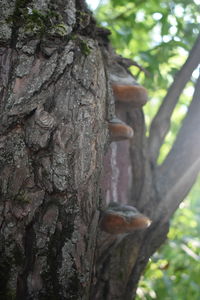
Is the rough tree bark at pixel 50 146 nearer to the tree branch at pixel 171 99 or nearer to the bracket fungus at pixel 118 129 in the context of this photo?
the bracket fungus at pixel 118 129

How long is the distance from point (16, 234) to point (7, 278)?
0.62 feet

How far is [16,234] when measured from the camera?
1668 mm

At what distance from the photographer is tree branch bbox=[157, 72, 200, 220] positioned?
2855mm

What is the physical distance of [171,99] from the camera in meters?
3.22

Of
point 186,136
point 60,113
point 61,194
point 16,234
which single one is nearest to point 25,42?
point 60,113

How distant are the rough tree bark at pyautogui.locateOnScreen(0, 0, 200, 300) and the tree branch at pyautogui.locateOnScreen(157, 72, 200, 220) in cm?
77

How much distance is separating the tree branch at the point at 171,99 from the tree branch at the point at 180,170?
0.18 metres

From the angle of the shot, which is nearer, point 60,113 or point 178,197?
point 60,113

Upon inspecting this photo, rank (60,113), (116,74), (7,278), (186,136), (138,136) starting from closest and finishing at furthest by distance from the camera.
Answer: (7,278) → (60,113) → (116,74) → (138,136) → (186,136)

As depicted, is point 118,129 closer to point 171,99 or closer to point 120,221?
point 120,221

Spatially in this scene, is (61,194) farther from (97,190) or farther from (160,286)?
(160,286)

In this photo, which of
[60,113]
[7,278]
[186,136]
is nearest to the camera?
[7,278]

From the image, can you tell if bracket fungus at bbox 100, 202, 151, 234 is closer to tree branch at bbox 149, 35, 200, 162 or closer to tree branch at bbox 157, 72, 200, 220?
tree branch at bbox 157, 72, 200, 220

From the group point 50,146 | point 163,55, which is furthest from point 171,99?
point 50,146
